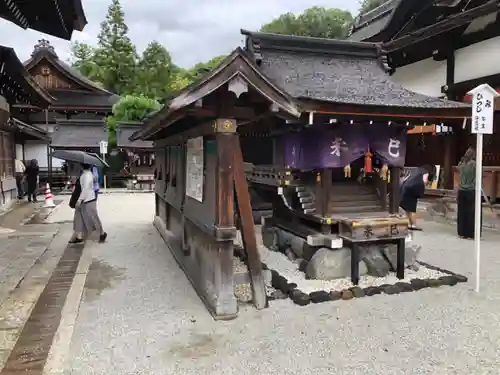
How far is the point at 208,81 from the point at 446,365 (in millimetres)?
3455

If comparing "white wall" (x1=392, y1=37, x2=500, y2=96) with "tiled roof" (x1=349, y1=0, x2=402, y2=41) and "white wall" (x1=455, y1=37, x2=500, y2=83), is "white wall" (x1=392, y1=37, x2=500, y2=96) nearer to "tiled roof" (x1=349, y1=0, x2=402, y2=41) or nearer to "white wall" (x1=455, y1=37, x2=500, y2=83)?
A: "white wall" (x1=455, y1=37, x2=500, y2=83)

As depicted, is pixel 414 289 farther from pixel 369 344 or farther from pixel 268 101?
pixel 268 101

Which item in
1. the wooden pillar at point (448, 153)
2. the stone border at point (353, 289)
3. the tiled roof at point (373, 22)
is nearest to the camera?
the stone border at point (353, 289)

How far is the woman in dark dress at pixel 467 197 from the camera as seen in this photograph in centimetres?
945

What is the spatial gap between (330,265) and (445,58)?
8829 millimetres

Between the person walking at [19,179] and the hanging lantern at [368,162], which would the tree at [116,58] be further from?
the hanging lantern at [368,162]

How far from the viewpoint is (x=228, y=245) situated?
500 centimetres

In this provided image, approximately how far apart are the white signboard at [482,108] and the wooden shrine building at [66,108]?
→ 25.1 metres

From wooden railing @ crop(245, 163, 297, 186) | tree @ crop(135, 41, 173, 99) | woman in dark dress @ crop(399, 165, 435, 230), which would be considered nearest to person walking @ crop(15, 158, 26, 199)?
wooden railing @ crop(245, 163, 297, 186)

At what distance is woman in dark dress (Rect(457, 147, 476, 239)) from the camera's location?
9.45m

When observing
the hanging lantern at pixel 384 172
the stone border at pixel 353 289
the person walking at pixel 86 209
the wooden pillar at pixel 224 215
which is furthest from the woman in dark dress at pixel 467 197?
the person walking at pixel 86 209

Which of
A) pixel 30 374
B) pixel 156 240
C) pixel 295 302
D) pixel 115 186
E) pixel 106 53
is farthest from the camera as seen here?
pixel 106 53

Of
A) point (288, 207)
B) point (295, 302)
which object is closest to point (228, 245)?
point (295, 302)

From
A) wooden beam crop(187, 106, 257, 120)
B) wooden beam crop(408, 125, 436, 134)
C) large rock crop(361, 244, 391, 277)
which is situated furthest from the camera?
wooden beam crop(408, 125, 436, 134)
